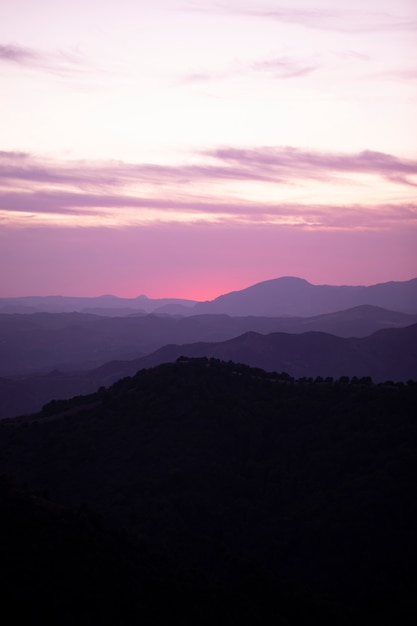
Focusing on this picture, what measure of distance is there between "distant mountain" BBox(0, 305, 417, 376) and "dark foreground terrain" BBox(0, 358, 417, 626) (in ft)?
323

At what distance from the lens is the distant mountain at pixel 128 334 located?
508 feet

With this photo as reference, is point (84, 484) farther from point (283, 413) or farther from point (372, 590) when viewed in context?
point (372, 590)

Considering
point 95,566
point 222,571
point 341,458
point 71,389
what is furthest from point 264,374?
point 71,389

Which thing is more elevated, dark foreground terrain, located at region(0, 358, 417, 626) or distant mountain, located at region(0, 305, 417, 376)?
distant mountain, located at region(0, 305, 417, 376)

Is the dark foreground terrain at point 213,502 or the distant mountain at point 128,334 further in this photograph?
the distant mountain at point 128,334

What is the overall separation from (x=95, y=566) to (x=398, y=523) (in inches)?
496

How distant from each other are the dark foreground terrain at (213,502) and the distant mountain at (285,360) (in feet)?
161

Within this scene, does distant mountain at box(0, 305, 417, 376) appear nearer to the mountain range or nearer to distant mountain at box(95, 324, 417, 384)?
the mountain range

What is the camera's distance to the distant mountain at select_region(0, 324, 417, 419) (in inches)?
3723

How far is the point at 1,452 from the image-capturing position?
3688 centimetres

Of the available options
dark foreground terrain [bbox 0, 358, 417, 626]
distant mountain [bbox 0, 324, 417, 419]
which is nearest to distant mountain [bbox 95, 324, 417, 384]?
distant mountain [bbox 0, 324, 417, 419]

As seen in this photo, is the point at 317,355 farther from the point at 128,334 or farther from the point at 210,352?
the point at 128,334

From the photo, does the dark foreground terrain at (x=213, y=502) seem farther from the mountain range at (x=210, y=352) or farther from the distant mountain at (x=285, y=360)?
the distant mountain at (x=285, y=360)

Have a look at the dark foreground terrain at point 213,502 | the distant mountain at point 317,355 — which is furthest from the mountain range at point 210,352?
the dark foreground terrain at point 213,502
